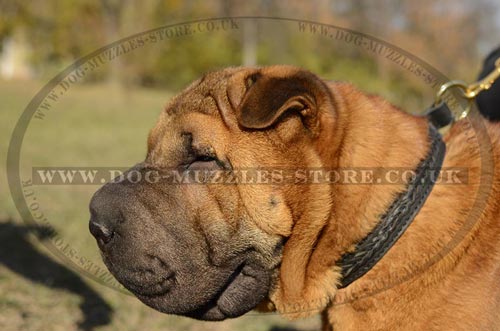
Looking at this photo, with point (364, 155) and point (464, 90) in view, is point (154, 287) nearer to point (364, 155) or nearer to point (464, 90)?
point (364, 155)

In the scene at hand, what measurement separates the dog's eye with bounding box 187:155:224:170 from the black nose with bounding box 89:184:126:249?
1.16 ft

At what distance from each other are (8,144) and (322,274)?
502 inches

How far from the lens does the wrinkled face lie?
2.73 metres

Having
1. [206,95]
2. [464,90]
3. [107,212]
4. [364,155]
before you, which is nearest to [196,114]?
[206,95]

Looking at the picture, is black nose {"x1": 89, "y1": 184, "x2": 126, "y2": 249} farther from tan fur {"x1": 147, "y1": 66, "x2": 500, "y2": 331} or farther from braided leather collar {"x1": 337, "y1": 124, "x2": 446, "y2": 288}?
braided leather collar {"x1": 337, "y1": 124, "x2": 446, "y2": 288}

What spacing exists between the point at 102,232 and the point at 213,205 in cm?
52

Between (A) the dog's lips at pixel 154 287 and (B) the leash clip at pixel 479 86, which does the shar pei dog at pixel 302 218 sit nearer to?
(A) the dog's lips at pixel 154 287

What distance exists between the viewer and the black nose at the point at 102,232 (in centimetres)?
274

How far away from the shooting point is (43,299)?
4895 mm

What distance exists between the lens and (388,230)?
8.97 ft

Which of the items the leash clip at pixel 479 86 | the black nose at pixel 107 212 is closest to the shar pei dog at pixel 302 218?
the black nose at pixel 107 212

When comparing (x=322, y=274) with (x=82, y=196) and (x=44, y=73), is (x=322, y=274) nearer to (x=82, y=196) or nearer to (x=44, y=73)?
(x=82, y=196)

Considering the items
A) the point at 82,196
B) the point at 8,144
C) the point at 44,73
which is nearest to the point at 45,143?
the point at 8,144

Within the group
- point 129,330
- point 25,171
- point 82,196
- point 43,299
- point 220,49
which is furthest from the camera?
point 220,49
